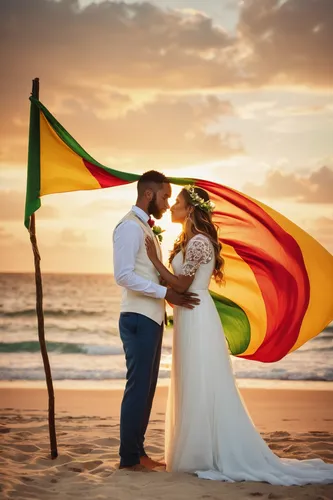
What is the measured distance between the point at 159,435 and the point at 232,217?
6.83 feet

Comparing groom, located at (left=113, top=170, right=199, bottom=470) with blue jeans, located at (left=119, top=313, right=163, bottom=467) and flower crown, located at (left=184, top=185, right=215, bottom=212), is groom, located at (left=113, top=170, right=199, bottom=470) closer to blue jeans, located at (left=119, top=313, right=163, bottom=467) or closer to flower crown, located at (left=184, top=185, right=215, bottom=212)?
blue jeans, located at (left=119, top=313, right=163, bottom=467)

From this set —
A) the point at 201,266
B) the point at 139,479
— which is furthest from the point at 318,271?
the point at 139,479

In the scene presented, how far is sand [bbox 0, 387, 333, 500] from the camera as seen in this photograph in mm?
4523

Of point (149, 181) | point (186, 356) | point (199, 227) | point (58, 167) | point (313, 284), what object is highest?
point (58, 167)

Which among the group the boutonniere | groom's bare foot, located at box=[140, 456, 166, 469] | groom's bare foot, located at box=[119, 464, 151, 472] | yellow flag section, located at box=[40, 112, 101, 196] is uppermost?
yellow flag section, located at box=[40, 112, 101, 196]

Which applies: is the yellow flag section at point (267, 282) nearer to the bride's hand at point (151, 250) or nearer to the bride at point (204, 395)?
the bride at point (204, 395)

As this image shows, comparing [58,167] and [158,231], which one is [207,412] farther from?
[58,167]

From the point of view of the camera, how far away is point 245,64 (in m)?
17.2

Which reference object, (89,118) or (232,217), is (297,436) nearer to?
(232,217)

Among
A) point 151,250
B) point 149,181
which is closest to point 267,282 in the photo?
point 151,250

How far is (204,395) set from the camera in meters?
4.92

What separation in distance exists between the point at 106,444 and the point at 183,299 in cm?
168

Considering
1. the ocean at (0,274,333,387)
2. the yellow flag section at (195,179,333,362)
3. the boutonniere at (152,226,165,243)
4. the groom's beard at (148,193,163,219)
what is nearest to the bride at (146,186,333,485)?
the groom's beard at (148,193,163,219)

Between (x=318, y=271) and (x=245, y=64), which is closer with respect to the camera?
(x=318, y=271)
